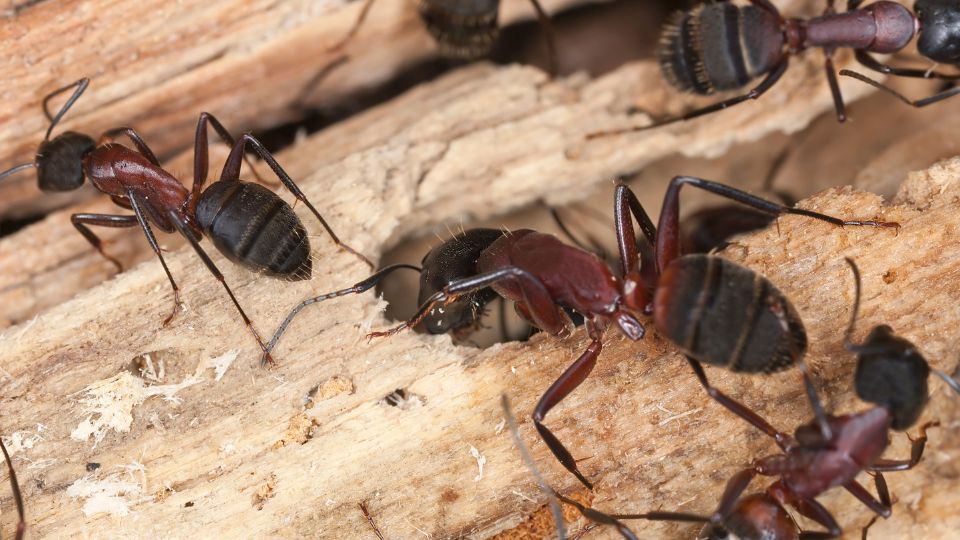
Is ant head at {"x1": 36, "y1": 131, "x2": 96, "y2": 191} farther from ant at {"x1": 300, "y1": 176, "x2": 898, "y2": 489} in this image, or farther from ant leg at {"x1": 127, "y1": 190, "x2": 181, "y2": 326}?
ant at {"x1": 300, "y1": 176, "x2": 898, "y2": 489}

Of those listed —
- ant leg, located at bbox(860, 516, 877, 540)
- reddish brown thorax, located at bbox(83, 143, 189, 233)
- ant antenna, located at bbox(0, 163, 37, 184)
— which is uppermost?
ant antenna, located at bbox(0, 163, 37, 184)

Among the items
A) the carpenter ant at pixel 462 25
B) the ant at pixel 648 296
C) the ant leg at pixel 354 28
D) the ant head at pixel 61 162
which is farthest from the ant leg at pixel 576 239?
the ant head at pixel 61 162

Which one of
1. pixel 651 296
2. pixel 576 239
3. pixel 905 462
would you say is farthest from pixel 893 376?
pixel 576 239

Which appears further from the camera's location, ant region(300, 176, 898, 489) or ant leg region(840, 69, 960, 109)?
ant leg region(840, 69, 960, 109)

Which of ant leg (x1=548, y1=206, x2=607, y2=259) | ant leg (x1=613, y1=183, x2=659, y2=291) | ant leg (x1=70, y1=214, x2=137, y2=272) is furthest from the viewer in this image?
ant leg (x1=548, y1=206, x2=607, y2=259)

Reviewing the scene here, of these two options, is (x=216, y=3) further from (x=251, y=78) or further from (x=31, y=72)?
(x=31, y=72)

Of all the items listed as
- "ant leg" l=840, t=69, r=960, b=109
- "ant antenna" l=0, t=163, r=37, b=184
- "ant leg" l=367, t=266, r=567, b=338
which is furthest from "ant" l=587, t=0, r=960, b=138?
"ant antenna" l=0, t=163, r=37, b=184

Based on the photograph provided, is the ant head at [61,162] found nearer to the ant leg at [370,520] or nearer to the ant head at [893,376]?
the ant leg at [370,520]

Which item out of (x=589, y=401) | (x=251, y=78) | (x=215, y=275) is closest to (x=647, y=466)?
(x=589, y=401)

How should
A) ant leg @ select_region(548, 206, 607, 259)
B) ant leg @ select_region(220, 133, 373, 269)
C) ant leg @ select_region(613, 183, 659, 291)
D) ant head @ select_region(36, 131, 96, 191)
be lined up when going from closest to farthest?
ant leg @ select_region(613, 183, 659, 291) < ant leg @ select_region(220, 133, 373, 269) < ant head @ select_region(36, 131, 96, 191) < ant leg @ select_region(548, 206, 607, 259)
